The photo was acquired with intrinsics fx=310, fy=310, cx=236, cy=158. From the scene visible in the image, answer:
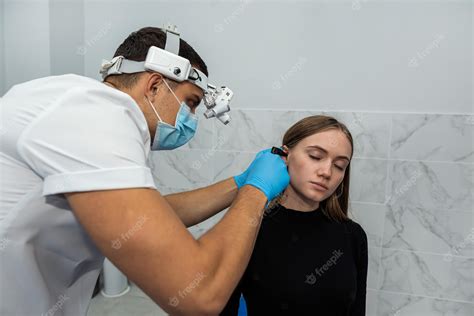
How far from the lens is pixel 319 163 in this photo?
1.16 metres

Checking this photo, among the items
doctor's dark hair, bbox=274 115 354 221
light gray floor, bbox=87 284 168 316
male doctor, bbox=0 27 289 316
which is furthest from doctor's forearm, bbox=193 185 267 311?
light gray floor, bbox=87 284 168 316

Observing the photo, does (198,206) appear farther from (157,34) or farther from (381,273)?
(381,273)

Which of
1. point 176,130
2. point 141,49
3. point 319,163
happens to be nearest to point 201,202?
point 176,130

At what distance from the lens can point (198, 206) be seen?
1.25 meters

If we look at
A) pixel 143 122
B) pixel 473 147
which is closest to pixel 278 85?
pixel 473 147

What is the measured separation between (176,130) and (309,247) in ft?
2.17

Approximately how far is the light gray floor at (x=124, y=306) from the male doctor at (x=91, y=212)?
129cm

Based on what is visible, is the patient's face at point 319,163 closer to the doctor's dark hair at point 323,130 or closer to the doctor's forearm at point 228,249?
the doctor's dark hair at point 323,130

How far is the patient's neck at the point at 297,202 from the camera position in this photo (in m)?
1.26

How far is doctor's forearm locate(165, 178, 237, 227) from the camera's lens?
125 cm

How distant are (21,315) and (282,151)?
93cm

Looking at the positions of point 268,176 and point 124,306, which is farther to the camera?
point 124,306

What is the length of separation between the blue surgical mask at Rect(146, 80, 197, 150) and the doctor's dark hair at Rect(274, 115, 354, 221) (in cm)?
43

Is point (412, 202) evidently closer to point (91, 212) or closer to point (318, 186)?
point (318, 186)
